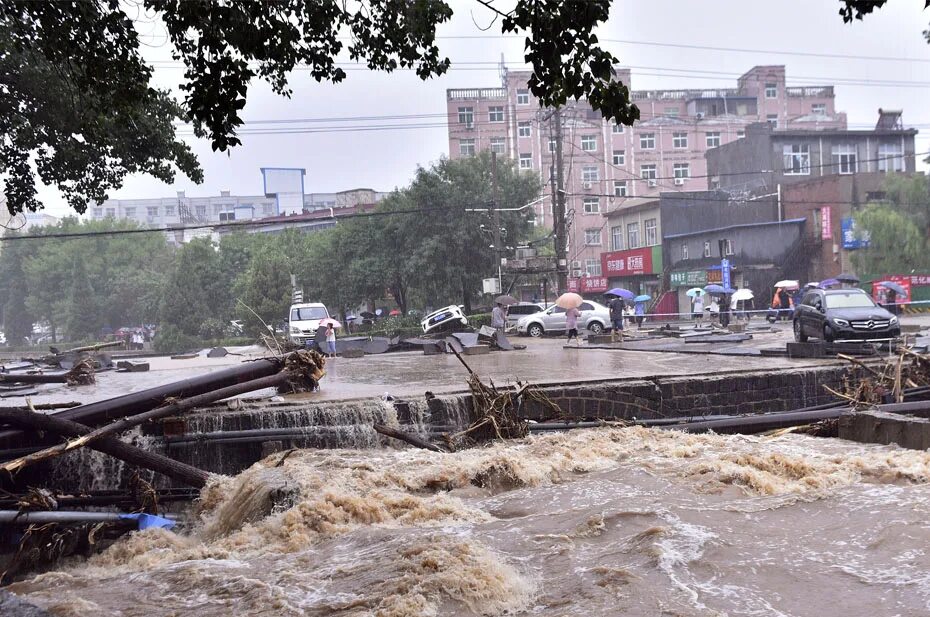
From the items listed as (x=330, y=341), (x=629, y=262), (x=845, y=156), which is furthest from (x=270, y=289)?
(x=845, y=156)

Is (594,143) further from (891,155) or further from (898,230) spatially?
(898,230)

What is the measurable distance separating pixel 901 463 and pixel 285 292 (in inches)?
1611

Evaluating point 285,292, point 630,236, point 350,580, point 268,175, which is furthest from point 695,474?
point 268,175

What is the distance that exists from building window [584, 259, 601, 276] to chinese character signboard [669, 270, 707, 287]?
1478 cm

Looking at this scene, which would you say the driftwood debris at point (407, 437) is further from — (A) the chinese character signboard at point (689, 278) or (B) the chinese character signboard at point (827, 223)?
(A) the chinese character signboard at point (689, 278)

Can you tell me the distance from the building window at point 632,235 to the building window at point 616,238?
1.18 meters

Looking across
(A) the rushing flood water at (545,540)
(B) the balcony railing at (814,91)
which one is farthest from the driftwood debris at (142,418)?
(B) the balcony railing at (814,91)

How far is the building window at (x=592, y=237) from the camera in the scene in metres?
68.4

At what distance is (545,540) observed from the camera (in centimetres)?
689

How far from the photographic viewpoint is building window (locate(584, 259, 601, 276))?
65600mm

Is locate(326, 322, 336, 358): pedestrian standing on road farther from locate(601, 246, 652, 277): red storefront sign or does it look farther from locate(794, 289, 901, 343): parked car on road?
locate(601, 246, 652, 277): red storefront sign

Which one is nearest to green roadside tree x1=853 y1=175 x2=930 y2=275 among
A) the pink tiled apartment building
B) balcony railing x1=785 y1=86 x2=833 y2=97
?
the pink tiled apartment building

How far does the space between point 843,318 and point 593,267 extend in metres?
47.4

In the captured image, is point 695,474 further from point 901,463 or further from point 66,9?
point 66,9
